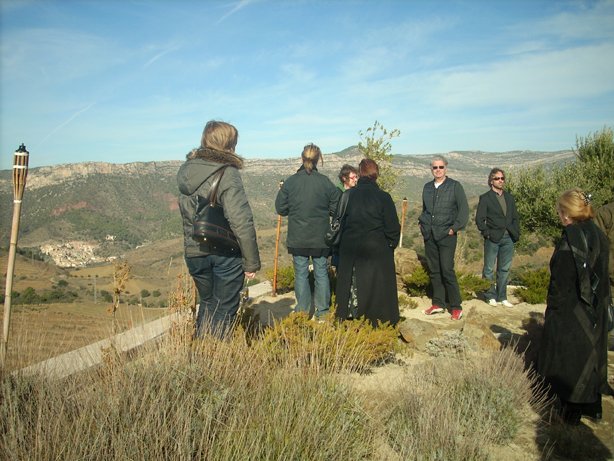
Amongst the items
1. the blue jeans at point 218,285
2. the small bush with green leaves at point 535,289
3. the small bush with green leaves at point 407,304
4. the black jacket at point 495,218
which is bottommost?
the small bush with green leaves at point 407,304

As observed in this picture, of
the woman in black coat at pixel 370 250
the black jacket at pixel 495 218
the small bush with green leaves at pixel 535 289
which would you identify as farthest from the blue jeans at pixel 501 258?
the woman in black coat at pixel 370 250

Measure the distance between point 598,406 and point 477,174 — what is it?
4839 inches

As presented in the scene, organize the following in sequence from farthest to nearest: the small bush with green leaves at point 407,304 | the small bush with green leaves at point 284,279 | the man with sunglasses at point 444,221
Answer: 1. the small bush with green leaves at point 284,279
2. the small bush with green leaves at point 407,304
3. the man with sunglasses at point 444,221

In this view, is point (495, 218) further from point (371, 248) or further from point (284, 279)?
point (284, 279)

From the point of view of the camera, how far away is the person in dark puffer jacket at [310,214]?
529 centimetres

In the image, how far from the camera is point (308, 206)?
530 centimetres

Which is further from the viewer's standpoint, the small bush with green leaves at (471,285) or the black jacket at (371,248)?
the small bush with green leaves at (471,285)

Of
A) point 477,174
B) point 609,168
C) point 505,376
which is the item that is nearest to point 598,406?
point 505,376

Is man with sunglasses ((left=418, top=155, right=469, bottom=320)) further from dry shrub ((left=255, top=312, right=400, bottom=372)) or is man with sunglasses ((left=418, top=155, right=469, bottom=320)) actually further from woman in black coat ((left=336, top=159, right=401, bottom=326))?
dry shrub ((left=255, top=312, right=400, bottom=372))

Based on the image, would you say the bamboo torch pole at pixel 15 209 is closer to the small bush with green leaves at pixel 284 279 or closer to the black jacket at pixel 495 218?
the small bush with green leaves at pixel 284 279

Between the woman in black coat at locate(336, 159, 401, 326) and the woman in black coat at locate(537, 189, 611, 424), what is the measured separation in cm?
165

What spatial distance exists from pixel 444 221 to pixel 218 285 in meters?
3.43

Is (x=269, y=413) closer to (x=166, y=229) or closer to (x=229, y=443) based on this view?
(x=229, y=443)

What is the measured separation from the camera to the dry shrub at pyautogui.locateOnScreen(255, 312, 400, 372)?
328cm
